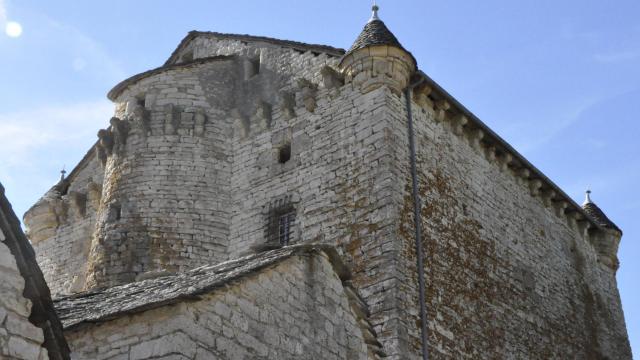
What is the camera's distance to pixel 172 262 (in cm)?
1476

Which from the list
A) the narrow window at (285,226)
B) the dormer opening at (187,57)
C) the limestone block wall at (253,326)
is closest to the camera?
the limestone block wall at (253,326)

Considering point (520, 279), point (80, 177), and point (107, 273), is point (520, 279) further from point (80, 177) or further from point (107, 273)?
point (80, 177)

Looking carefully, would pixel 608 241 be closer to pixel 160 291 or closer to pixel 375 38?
pixel 375 38

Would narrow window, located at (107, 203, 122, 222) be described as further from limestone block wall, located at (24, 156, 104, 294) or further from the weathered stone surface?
the weathered stone surface

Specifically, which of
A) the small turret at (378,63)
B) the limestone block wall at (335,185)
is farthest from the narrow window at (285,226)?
the small turret at (378,63)

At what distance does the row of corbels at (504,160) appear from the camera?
15484 millimetres

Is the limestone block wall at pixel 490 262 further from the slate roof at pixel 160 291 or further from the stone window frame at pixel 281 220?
the slate roof at pixel 160 291

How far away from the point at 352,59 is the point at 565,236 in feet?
23.3

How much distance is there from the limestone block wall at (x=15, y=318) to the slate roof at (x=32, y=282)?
0.03 meters

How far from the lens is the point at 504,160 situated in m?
17.1

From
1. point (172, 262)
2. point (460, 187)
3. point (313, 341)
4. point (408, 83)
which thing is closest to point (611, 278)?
point (460, 187)

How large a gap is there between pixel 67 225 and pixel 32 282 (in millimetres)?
13572

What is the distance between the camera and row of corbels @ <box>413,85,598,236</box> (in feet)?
50.8

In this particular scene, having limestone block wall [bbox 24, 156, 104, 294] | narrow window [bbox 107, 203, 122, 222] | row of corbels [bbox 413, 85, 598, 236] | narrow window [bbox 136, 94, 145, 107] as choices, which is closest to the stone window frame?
narrow window [bbox 107, 203, 122, 222]
